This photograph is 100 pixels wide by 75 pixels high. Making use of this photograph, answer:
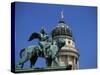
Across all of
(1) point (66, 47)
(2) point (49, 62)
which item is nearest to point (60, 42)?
(1) point (66, 47)

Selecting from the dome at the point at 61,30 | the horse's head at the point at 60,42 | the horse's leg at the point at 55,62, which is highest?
the dome at the point at 61,30

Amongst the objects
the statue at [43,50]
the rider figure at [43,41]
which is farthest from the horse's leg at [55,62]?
the rider figure at [43,41]

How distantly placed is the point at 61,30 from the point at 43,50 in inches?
8.9

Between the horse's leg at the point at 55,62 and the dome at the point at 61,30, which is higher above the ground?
the dome at the point at 61,30

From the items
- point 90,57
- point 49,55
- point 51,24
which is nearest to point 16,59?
point 49,55

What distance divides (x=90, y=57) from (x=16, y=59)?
0.66 m

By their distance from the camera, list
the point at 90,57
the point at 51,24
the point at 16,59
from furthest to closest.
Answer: the point at 90,57
the point at 51,24
the point at 16,59

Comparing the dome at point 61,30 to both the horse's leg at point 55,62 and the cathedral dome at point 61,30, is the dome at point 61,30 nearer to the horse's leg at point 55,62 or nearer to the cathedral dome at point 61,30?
the cathedral dome at point 61,30

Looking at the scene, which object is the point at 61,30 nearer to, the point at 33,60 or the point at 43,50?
the point at 43,50

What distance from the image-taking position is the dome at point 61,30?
1816mm

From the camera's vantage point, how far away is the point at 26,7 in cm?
171

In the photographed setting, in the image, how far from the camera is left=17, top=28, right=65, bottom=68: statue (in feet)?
5.62

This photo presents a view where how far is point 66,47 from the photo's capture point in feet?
6.07
